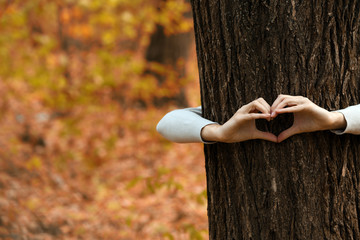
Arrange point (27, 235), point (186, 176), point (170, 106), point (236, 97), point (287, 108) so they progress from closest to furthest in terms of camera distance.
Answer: point (287, 108), point (236, 97), point (27, 235), point (186, 176), point (170, 106)

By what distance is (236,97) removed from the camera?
1814 millimetres

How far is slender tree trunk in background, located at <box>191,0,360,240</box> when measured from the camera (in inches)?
66.0

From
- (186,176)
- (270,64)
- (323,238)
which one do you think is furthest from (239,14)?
(186,176)

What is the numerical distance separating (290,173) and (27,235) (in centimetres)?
400

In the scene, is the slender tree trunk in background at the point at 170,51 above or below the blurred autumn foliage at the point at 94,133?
above

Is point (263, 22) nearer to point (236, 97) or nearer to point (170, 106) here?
point (236, 97)

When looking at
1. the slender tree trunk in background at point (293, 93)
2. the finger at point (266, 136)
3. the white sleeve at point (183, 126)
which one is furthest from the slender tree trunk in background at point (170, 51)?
the finger at point (266, 136)

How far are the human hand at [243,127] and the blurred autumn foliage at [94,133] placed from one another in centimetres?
298

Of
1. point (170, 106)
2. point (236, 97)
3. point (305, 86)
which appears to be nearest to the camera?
point (305, 86)

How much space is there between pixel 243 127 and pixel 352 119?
1.44ft

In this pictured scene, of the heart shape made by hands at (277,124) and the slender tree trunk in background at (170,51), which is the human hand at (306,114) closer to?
the heart shape made by hands at (277,124)

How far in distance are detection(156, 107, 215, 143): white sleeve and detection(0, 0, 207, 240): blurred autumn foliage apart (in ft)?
9.06

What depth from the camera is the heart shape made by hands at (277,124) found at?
1708 millimetres

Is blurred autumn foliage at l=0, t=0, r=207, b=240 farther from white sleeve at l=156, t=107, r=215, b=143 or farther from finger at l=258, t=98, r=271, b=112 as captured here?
finger at l=258, t=98, r=271, b=112
